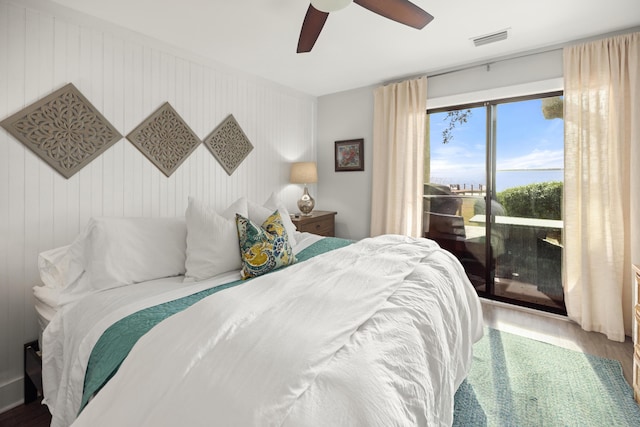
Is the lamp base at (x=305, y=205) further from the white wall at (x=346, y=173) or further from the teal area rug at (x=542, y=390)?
the teal area rug at (x=542, y=390)

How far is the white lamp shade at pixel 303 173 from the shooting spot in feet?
12.2

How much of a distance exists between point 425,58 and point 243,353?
3097 mm

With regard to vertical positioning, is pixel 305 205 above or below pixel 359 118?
below

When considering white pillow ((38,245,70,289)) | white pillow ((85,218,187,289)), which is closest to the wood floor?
white pillow ((38,245,70,289))

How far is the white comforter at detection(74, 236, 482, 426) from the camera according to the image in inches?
30.6

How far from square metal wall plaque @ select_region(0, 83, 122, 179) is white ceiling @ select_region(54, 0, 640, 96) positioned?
2.06ft

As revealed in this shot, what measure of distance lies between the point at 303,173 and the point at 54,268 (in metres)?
2.47

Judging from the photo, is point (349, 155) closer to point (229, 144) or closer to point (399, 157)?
point (399, 157)

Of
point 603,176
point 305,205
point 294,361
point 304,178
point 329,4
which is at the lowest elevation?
point 294,361

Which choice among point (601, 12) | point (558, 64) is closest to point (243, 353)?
point (601, 12)

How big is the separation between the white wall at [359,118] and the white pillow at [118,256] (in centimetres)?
248

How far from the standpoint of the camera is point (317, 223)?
3672 mm

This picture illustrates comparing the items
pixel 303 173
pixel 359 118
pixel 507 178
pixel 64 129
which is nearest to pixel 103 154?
pixel 64 129

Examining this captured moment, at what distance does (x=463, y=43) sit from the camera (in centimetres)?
271
